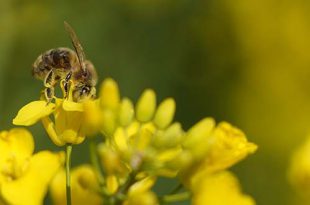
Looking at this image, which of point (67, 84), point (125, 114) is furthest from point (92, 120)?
point (67, 84)

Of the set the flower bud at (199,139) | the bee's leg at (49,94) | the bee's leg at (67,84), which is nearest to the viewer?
the flower bud at (199,139)

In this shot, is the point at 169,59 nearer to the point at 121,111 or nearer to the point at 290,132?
the point at 290,132

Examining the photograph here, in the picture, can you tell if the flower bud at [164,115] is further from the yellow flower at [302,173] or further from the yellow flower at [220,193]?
the yellow flower at [302,173]

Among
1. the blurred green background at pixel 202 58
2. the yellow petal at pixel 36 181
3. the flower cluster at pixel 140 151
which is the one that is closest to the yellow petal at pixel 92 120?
the flower cluster at pixel 140 151

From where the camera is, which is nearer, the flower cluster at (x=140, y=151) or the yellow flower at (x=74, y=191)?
the flower cluster at (x=140, y=151)

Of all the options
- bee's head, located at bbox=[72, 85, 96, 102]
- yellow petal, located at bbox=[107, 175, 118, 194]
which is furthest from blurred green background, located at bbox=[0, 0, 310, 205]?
yellow petal, located at bbox=[107, 175, 118, 194]

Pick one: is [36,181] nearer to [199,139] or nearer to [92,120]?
[92,120]
